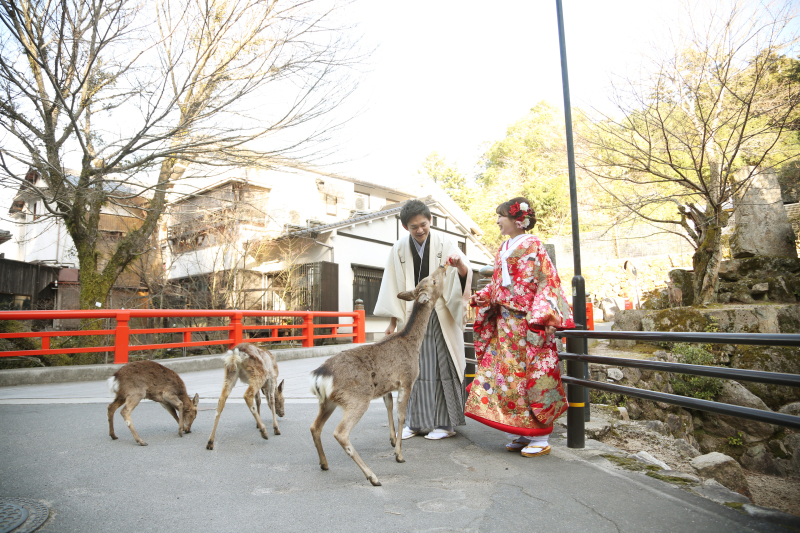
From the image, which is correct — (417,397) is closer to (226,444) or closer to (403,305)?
(403,305)

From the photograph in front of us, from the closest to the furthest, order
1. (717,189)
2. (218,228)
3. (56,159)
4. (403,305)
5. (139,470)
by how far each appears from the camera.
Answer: (139,470) → (403,305) → (56,159) → (717,189) → (218,228)

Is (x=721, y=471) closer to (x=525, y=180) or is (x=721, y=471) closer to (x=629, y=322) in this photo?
(x=629, y=322)

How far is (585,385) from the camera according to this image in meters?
3.84

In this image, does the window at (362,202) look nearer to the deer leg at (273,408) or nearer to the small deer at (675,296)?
the small deer at (675,296)

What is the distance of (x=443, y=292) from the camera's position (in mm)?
4539

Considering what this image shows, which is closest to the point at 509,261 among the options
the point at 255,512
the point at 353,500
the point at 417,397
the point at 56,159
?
the point at 417,397

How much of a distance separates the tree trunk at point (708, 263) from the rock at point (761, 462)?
4.43 m

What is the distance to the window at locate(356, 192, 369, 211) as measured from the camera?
24.0 meters

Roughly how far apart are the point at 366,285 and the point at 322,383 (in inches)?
656

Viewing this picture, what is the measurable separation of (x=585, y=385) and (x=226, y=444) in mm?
3155

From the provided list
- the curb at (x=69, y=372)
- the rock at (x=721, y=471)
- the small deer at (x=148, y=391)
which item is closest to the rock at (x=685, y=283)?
the rock at (x=721, y=471)

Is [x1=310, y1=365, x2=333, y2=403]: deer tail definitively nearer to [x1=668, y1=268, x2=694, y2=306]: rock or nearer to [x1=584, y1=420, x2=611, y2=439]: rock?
[x1=584, y1=420, x2=611, y2=439]: rock

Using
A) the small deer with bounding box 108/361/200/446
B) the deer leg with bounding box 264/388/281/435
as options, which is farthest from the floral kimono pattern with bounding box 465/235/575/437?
the small deer with bounding box 108/361/200/446

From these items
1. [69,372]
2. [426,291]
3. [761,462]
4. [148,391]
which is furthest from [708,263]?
[69,372]
